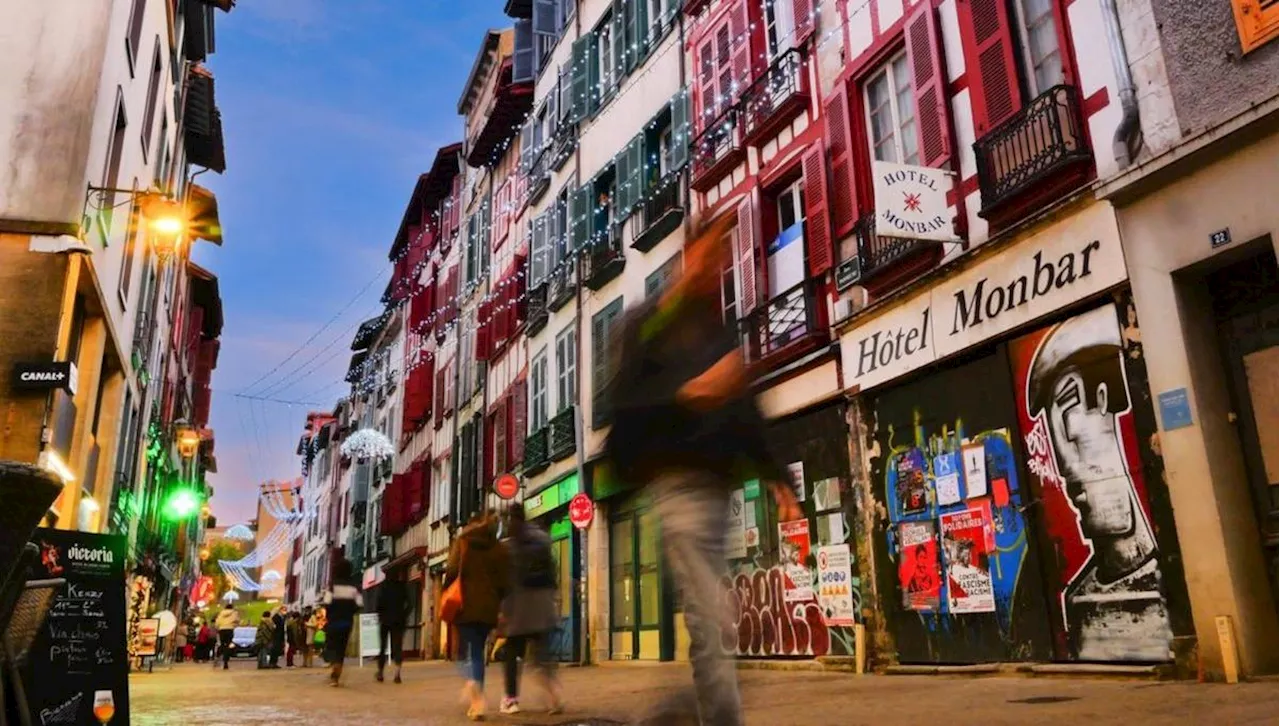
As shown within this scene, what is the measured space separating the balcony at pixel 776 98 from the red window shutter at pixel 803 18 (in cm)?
24

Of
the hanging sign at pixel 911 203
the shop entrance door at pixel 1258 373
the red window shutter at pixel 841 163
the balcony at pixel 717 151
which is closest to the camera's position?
the shop entrance door at pixel 1258 373

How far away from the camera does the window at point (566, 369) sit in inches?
772

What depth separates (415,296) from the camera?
35.5 metres

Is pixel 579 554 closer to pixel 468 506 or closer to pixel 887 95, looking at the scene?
pixel 468 506

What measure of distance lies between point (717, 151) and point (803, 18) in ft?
8.36

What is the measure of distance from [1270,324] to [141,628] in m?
20.0

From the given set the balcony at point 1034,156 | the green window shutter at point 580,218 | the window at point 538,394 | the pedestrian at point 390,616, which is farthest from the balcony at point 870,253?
the window at point 538,394

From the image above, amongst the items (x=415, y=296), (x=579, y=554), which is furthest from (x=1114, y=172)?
(x=415, y=296)

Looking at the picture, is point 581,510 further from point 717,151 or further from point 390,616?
point 717,151

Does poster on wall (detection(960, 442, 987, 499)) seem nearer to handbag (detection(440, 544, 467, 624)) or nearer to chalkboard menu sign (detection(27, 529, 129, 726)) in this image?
handbag (detection(440, 544, 467, 624))

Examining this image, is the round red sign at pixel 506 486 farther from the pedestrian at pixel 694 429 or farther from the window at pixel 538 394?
the pedestrian at pixel 694 429

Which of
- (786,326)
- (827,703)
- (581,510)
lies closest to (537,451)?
(581,510)

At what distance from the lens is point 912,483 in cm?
984

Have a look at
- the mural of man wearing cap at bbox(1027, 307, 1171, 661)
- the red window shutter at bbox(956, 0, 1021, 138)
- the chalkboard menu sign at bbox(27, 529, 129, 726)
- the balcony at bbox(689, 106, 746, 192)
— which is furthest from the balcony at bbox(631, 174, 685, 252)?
the chalkboard menu sign at bbox(27, 529, 129, 726)
